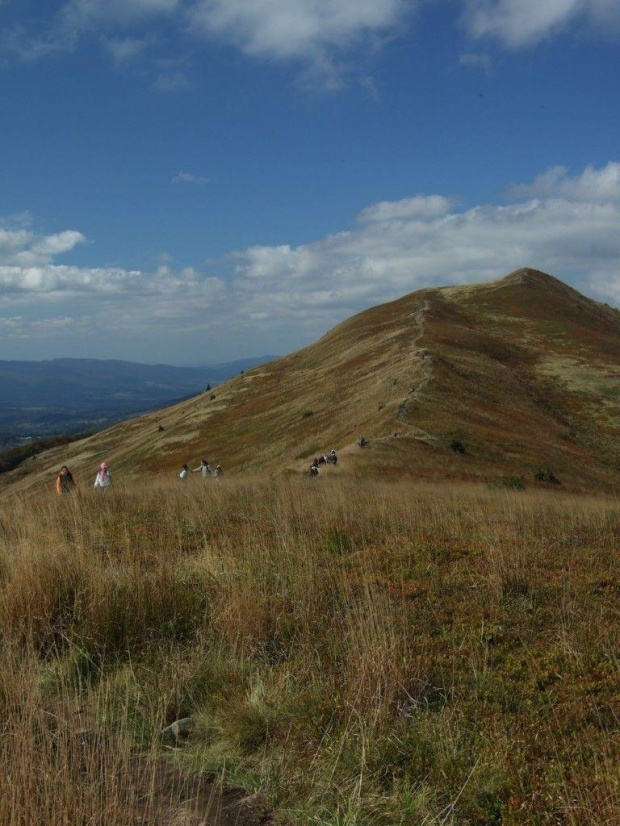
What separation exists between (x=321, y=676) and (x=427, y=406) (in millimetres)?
34710

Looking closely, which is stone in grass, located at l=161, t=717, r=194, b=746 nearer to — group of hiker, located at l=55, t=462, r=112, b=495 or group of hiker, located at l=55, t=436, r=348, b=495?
group of hiker, located at l=55, t=436, r=348, b=495

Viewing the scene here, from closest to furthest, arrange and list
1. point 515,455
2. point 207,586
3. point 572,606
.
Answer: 1. point 572,606
2. point 207,586
3. point 515,455

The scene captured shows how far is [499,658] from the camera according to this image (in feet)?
16.7

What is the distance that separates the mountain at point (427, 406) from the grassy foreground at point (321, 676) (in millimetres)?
20951

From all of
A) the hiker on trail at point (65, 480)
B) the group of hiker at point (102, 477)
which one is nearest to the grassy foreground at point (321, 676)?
the group of hiker at point (102, 477)

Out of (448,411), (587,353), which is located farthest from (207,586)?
(587,353)

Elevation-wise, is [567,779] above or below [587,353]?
below

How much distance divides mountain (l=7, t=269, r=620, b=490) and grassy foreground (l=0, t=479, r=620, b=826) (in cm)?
2095

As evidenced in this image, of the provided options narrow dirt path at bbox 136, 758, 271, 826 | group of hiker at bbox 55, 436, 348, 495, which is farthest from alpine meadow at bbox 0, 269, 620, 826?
group of hiker at bbox 55, 436, 348, 495

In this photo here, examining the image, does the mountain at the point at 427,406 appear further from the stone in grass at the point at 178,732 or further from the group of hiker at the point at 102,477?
the stone in grass at the point at 178,732

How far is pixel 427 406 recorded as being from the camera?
127 feet

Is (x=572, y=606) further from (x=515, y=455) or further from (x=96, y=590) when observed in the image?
(x=515, y=455)

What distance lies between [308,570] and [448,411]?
3356cm

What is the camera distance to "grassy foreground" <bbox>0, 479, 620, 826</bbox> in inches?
139
